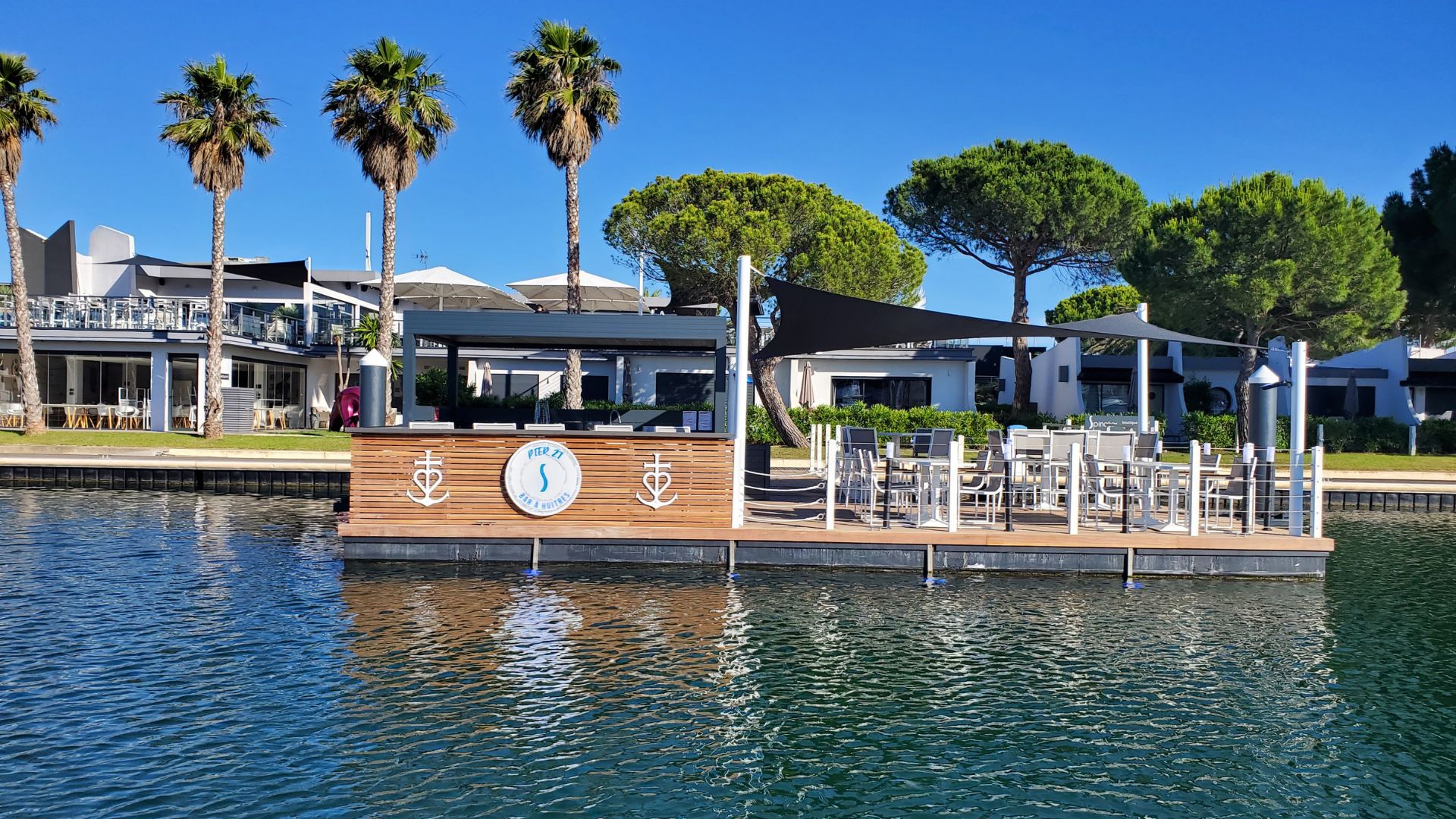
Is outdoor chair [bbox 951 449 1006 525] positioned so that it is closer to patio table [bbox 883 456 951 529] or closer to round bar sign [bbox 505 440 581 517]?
patio table [bbox 883 456 951 529]

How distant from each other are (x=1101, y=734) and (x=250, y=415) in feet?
86.6

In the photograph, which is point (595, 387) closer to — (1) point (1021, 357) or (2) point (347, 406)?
(2) point (347, 406)

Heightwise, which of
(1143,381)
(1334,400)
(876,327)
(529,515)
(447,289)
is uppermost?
(447,289)

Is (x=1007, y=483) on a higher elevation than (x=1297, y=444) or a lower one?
lower

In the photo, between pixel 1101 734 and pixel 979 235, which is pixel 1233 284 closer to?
pixel 979 235

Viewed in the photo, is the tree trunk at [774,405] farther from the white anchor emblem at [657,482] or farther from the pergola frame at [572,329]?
the white anchor emblem at [657,482]

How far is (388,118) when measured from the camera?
82.7 feet

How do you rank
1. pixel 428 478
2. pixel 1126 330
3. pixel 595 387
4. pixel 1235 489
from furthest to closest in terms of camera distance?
pixel 595 387, pixel 1126 330, pixel 1235 489, pixel 428 478

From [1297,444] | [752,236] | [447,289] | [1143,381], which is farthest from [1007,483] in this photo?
[447,289]

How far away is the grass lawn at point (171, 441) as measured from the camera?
24.2m

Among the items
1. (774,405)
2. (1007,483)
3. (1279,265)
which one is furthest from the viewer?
(1279,265)

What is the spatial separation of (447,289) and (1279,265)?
21.3 meters

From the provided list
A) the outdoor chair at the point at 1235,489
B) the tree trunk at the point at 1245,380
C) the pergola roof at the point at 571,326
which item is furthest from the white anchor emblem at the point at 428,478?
the tree trunk at the point at 1245,380

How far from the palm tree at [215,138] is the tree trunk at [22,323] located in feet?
12.5
